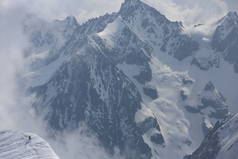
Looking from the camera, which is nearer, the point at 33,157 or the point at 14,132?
the point at 33,157

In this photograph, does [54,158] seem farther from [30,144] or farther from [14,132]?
[14,132]

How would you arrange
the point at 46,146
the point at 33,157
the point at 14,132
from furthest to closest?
the point at 14,132
the point at 46,146
the point at 33,157

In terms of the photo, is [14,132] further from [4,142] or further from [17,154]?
[17,154]

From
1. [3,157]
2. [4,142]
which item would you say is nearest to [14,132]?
[4,142]

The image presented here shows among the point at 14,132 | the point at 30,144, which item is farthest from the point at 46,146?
the point at 14,132

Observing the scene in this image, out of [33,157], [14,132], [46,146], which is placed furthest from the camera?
[14,132]

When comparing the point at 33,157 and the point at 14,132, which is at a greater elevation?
the point at 14,132
